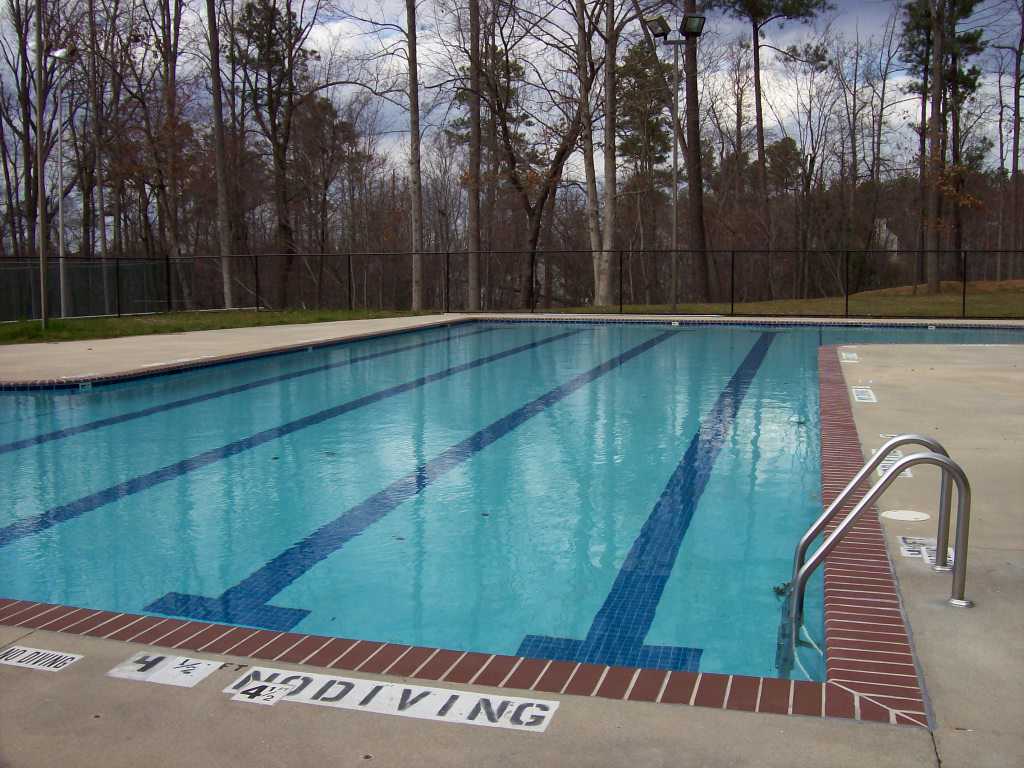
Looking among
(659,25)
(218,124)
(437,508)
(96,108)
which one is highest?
(96,108)

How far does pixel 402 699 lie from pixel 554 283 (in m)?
38.0

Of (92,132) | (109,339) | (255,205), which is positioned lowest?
(109,339)

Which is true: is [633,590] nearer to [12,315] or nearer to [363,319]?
[363,319]

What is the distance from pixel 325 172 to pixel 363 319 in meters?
14.8

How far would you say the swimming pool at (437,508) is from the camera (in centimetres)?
389

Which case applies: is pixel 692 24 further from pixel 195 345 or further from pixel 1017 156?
pixel 1017 156

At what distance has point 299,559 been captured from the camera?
4.61 m

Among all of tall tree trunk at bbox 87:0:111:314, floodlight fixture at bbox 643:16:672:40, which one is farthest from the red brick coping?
tall tree trunk at bbox 87:0:111:314

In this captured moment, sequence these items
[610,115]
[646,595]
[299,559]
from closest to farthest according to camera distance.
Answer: [646,595] → [299,559] → [610,115]

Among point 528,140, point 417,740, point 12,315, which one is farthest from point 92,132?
point 417,740

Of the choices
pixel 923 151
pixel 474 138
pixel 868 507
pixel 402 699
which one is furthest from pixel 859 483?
pixel 923 151

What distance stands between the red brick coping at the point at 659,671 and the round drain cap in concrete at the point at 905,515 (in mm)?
749

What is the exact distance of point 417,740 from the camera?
7.72 ft

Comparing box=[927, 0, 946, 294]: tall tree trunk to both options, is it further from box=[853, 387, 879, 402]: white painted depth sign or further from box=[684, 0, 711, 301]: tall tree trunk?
box=[853, 387, 879, 402]: white painted depth sign
